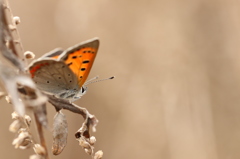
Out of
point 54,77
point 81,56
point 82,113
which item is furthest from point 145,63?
point 82,113

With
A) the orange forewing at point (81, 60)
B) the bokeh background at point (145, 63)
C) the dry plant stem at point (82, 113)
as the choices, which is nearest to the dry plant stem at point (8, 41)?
the dry plant stem at point (82, 113)

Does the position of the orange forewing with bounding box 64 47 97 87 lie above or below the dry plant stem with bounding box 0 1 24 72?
below

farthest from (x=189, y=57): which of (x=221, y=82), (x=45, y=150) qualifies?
(x=45, y=150)

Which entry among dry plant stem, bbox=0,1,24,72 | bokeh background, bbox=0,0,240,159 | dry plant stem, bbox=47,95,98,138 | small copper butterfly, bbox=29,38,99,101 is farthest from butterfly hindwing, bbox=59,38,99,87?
bokeh background, bbox=0,0,240,159

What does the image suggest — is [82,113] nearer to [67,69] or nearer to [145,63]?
[67,69]

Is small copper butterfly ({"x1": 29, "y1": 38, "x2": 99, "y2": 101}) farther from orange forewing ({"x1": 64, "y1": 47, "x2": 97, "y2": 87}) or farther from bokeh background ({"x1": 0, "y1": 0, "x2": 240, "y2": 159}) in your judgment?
bokeh background ({"x1": 0, "y1": 0, "x2": 240, "y2": 159})

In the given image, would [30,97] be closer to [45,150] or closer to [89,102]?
[45,150]
